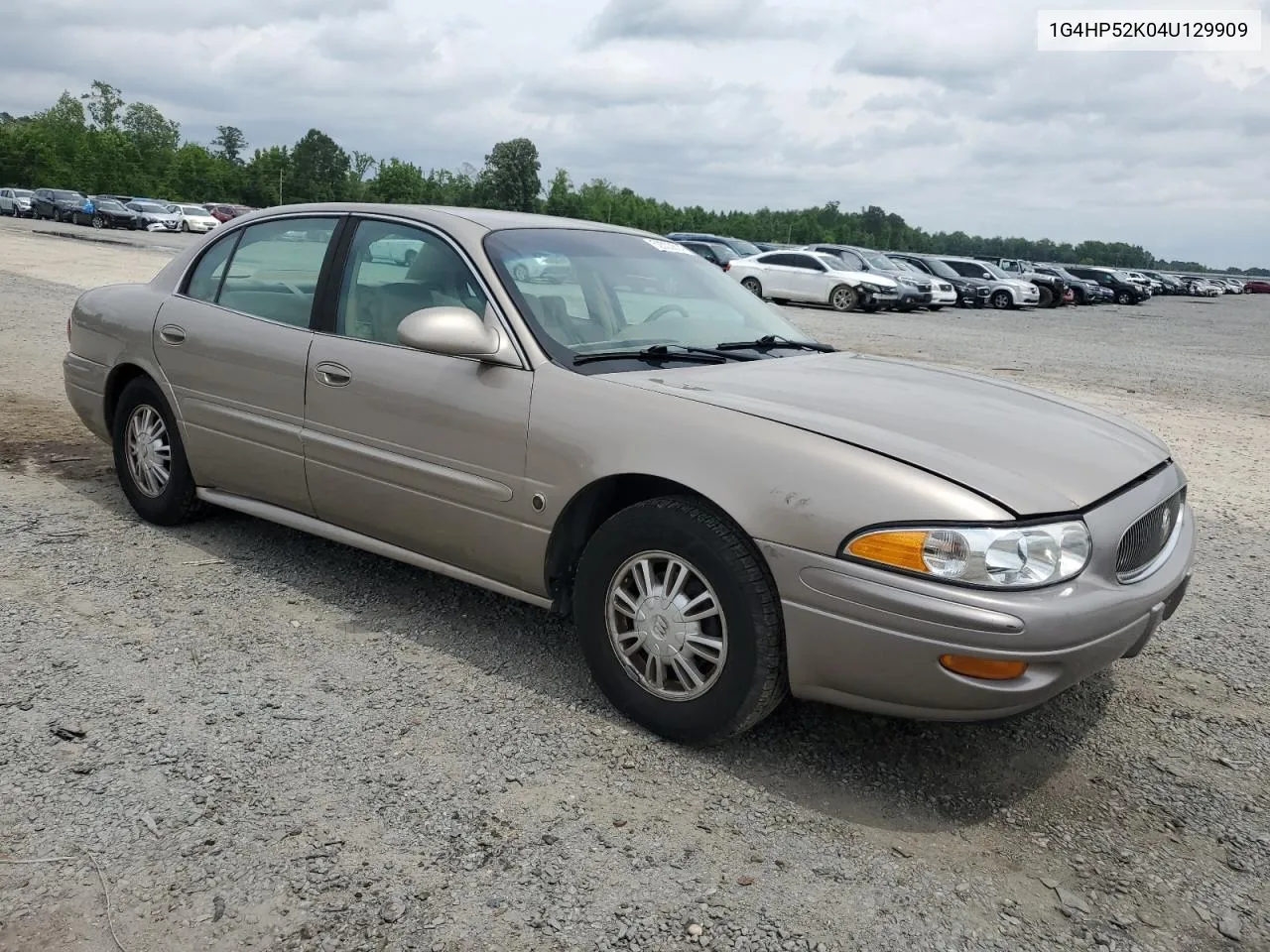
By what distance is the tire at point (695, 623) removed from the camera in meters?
2.92

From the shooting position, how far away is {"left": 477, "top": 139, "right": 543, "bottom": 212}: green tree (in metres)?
99.4

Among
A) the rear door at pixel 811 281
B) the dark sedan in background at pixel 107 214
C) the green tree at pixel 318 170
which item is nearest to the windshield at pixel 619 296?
the rear door at pixel 811 281

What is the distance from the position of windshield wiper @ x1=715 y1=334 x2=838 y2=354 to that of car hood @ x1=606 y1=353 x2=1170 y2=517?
151 mm

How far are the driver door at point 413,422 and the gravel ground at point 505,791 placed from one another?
0.42 meters

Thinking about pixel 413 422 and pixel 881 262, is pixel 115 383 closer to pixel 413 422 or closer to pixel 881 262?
pixel 413 422

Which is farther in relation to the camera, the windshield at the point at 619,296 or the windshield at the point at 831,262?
the windshield at the point at 831,262

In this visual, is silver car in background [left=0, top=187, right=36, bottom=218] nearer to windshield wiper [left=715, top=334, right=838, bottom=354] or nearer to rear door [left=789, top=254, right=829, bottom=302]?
rear door [left=789, top=254, right=829, bottom=302]

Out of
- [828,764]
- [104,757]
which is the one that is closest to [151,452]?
[104,757]

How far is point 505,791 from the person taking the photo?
2.88 meters

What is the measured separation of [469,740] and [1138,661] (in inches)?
98.6

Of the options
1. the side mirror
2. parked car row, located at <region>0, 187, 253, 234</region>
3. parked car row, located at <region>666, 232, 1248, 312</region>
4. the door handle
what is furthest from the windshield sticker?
parked car row, located at <region>0, 187, 253, 234</region>

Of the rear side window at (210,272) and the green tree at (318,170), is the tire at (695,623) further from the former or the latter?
the green tree at (318,170)

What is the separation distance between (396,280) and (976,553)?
244 centimetres

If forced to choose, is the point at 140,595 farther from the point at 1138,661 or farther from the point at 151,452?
the point at 1138,661
